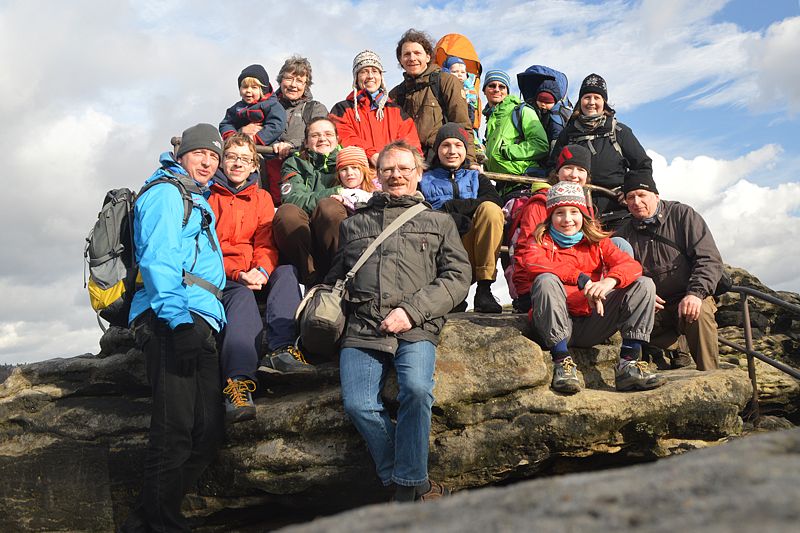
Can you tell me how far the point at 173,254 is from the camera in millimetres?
5742

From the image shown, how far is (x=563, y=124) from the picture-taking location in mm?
10148

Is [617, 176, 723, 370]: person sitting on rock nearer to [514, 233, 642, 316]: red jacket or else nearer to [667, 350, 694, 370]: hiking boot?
[667, 350, 694, 370]: hiking boot

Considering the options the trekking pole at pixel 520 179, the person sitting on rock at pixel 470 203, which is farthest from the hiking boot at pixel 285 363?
the trekking pole at pixel 520 179

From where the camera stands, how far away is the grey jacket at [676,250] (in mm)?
7539

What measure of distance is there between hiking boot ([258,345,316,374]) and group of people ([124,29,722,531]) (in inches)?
0.6

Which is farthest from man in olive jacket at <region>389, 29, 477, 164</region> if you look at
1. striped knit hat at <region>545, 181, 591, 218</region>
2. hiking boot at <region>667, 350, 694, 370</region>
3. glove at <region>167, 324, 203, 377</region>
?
glove at <region>167, 324, 203, 377</region>

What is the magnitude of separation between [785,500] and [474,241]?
238 inches

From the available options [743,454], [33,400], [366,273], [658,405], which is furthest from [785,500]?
[33,400]

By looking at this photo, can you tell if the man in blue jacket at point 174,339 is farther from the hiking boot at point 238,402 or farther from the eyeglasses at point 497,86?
the eyeglasses at point 497,86

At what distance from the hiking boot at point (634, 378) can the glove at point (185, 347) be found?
13.1 feet

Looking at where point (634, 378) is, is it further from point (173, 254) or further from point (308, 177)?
point (173, 254)

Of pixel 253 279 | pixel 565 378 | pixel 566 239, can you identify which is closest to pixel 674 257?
pixel 566 239

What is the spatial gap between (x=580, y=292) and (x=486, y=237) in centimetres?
136

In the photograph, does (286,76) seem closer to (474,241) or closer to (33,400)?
(474,241)
